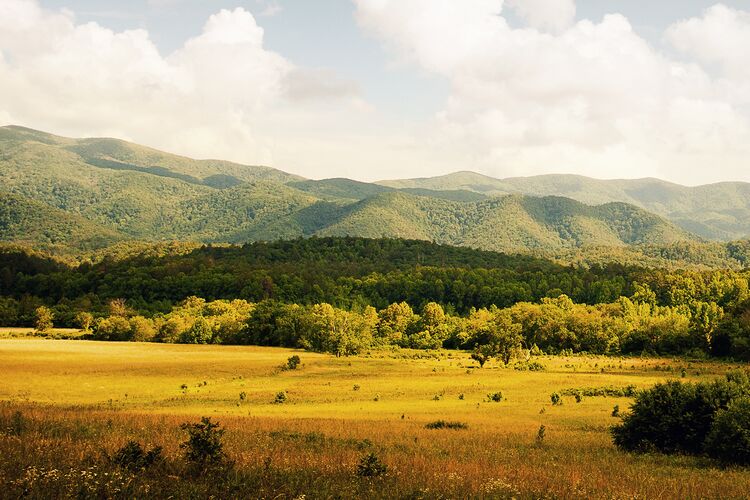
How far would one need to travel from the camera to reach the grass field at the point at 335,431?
1431cm

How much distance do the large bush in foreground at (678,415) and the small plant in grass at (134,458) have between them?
2104 centimetres

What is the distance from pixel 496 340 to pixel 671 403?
71.4m

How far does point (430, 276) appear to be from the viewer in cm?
18700

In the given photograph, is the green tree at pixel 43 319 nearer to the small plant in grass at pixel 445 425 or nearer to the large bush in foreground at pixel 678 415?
the small plant in grass at pixel 445 425

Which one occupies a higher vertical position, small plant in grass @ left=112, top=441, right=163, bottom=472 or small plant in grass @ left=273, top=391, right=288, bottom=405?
small plant in grass @ left=112, top=441, right=163, bottom=472

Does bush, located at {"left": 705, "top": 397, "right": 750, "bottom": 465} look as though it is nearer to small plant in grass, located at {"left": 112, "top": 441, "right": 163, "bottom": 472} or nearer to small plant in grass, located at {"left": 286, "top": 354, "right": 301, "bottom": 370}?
small plant in grass, located at {"left": 112, "top": 441, "right": 163, "bottom": 472}

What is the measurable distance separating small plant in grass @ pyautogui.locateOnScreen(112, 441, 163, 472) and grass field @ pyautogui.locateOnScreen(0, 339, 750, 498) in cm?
62

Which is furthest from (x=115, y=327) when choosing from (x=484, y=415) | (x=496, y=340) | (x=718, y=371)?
(x=718, y=371)

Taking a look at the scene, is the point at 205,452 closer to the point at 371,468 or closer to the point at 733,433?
the point at 371,468

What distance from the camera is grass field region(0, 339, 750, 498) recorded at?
47.0 feet

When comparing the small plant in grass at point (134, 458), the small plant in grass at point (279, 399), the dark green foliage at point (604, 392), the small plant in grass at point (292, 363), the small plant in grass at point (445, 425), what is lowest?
the small plant in grass at point (292, 363)

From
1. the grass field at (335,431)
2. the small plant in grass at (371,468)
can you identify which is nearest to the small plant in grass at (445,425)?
the grass field at (335,431)

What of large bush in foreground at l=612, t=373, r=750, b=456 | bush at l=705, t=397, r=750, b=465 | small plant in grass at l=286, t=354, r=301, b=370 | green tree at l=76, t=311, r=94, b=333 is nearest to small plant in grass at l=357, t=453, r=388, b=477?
bush at l=705, t=397, r=750, b=465

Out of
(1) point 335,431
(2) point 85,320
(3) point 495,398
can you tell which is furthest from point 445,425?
(2) point 85,320
